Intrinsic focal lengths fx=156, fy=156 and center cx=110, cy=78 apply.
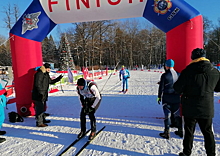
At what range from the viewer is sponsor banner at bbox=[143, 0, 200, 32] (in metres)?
4.09

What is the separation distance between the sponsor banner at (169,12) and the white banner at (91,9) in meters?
0.29

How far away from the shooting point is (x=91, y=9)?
4730mm

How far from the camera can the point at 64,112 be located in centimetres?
568

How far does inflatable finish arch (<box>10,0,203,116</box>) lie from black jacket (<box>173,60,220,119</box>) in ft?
6.55

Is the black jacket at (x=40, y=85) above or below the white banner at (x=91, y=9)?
below

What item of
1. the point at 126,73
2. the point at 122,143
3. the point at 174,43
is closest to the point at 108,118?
the point at 122,143

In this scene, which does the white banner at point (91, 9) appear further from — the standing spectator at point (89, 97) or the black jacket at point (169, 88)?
the standing spectator at point (89, 97)

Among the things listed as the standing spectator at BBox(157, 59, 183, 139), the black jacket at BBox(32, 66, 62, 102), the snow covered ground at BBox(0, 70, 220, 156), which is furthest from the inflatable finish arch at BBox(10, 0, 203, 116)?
the snow covered ground at BBox(0, 70, 220, 156)

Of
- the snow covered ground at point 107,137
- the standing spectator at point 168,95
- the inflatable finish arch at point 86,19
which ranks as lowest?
the snow covered ground at point 107,137

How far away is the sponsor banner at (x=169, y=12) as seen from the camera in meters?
4.09

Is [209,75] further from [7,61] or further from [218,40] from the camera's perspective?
[7,61]

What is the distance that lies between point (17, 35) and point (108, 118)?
391cm

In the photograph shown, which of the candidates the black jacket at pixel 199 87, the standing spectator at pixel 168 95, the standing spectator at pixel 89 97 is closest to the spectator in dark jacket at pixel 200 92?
the black jacket at pixel 199 87

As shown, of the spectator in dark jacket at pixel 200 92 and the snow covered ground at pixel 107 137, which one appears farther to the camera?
the snow covered ground at pixel 107 137
